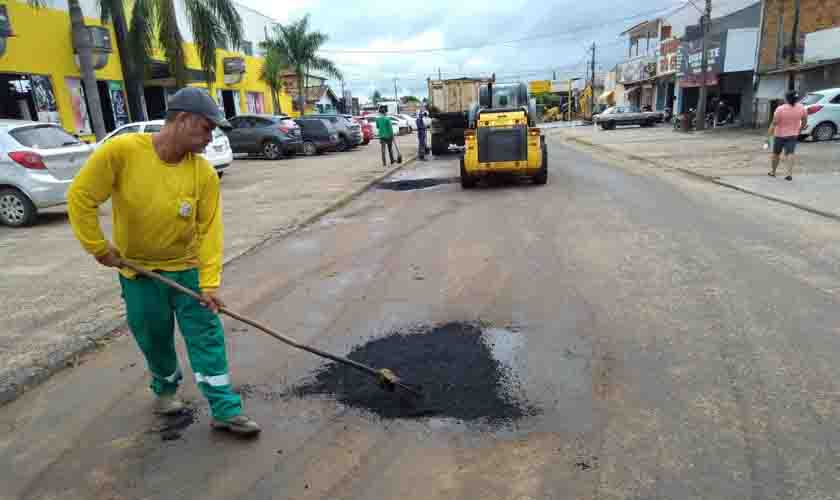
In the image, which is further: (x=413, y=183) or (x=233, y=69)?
(x=233, y=69)

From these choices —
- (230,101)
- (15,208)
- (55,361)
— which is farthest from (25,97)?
(55,361)

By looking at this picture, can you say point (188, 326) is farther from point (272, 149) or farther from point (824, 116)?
point (824, 116)

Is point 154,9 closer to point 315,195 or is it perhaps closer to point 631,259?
point 315,195

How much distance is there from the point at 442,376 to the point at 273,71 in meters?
32.5

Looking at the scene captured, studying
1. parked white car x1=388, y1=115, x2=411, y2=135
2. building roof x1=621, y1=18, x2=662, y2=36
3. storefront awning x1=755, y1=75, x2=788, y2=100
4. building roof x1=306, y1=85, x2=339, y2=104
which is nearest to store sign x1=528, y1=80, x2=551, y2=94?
building roof x1=621, y1=18, x2=662, y2=36

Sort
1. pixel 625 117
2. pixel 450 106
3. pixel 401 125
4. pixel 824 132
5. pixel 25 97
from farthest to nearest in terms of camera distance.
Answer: pixel 625 117
pixel 401 125
pixel 450 106
pixel 824 132
pixel 25 97

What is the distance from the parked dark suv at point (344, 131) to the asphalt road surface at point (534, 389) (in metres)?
17.6

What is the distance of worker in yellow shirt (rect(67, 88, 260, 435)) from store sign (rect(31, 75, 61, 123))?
56.8 ft

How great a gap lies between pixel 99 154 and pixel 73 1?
46.1ft

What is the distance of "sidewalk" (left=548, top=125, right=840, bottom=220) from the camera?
9289 millimetres

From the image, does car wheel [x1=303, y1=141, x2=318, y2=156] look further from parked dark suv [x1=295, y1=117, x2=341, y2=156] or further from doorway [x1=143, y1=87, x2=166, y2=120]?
doorway [x1=143, y1=87, x2=166, y2=120]

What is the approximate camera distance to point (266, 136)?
20203 mm

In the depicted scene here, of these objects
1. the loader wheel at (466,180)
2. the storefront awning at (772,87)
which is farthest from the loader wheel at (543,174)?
the storefront awning at (772,87)

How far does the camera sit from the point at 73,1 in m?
13.6
